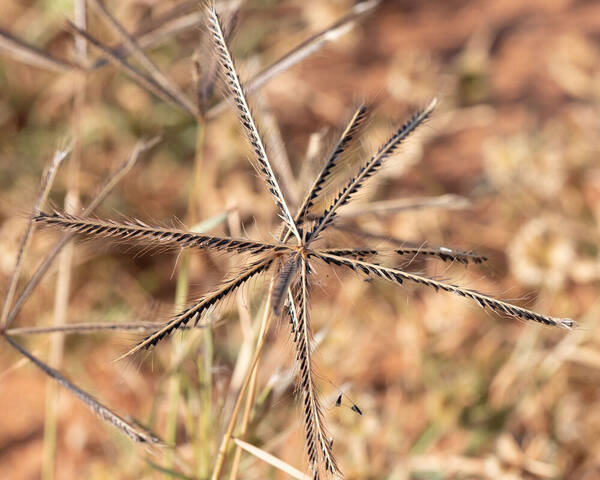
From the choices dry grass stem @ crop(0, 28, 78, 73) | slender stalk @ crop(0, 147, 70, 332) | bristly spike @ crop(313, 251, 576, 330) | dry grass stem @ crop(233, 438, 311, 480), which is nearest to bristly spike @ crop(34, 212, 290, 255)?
bristly spike @ crop(313, 251, 576, 330)

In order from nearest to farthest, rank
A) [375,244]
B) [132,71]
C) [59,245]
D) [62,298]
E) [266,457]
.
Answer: [266,457]
[59,245]
[132,71]
[375,244]
[62,298]

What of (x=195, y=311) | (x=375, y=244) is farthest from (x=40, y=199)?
(x=375, y=244)

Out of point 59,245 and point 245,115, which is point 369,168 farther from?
point 59,245

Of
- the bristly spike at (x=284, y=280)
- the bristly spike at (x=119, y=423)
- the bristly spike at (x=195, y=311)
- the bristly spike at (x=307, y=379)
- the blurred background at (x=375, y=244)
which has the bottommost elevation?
the blurred background at (x=375, y=244)

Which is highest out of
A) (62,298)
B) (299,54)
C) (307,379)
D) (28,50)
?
(28,50)

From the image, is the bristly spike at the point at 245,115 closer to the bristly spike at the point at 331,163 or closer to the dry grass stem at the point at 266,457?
the bristly spike at the point at 331,163

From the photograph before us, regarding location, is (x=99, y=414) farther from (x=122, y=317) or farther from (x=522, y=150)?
(x=522, y=150)

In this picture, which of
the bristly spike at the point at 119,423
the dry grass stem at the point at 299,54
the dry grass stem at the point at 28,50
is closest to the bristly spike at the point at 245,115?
the dry grass stem at the point at 299,54
